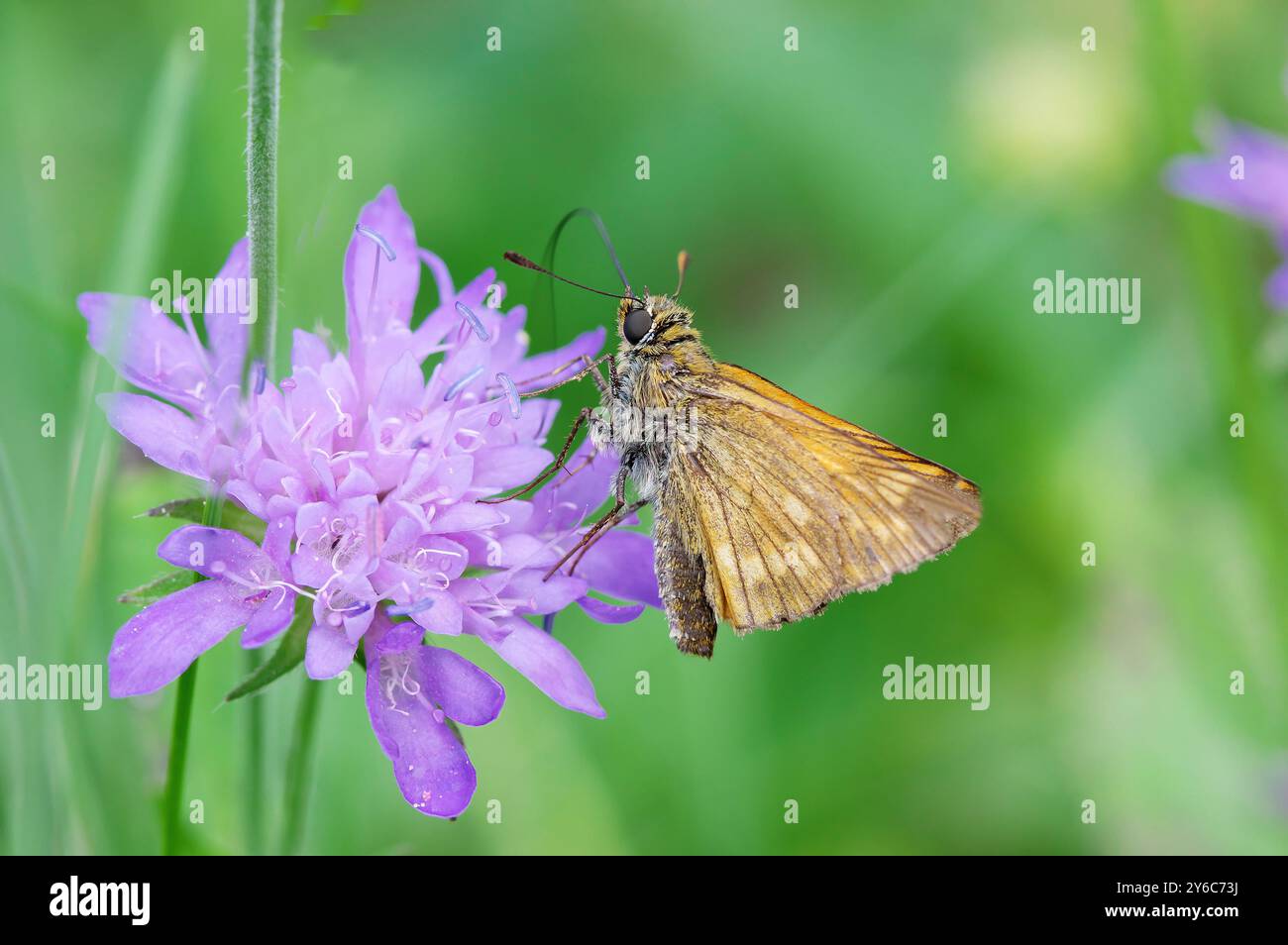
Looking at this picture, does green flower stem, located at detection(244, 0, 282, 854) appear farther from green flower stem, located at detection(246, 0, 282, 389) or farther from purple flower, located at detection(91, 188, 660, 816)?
purple flower, located at detection(91, 188, 660, 816)

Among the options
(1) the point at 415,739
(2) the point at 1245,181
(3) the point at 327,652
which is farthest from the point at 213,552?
(2) the point at 1245,181

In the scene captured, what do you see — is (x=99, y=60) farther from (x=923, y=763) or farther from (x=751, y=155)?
(x=923, y=763)

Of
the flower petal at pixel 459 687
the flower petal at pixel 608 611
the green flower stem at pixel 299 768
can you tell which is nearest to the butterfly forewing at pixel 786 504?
the flower petal at pixel 608 611

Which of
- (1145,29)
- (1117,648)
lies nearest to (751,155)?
(1145,29)

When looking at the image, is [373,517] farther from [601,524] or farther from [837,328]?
[837,328]

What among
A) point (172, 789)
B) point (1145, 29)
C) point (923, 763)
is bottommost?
point (923, 763)
